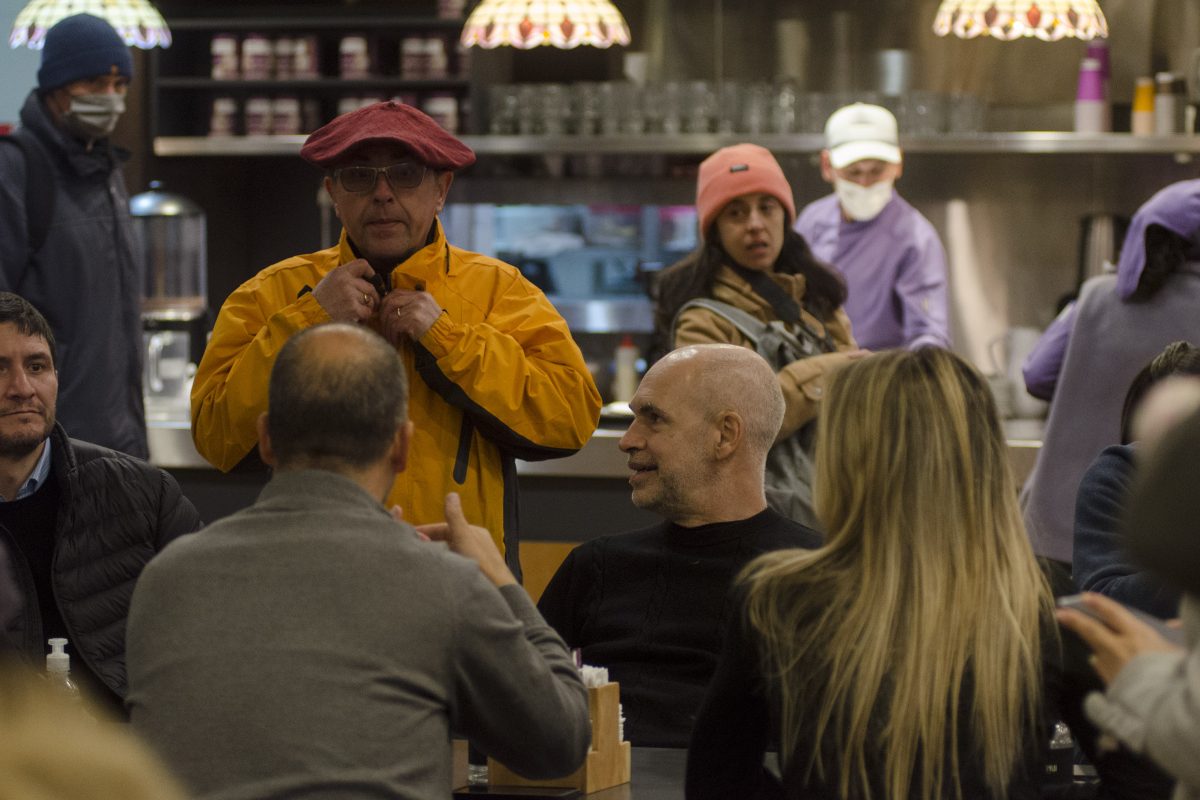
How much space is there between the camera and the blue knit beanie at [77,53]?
461 centimetres

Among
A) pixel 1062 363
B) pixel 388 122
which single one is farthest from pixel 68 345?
pixel 1062 363

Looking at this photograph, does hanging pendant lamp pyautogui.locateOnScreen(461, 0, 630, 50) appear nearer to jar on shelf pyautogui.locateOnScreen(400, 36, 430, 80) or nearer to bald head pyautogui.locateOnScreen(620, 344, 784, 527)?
jar on shelf pyautogui.locateOnScreen(400, 36, 430, 80)

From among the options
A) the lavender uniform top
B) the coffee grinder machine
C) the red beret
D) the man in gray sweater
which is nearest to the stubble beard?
the red beret

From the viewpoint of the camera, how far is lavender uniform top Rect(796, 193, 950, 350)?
5.63 meters

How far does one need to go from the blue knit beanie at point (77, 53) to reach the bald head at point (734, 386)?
7.29 ft

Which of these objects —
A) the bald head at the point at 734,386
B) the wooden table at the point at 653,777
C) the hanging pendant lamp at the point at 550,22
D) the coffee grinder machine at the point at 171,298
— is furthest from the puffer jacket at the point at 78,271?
the wooden table at the point at 653,777

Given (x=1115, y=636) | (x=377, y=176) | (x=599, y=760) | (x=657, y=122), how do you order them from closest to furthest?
(x=1115, y=636) → (x=599, y=760) → (x=377, y=176) → (x=657, y=122)

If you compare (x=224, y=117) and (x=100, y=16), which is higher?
(x=100, y=16)

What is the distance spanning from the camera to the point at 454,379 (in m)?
2.97

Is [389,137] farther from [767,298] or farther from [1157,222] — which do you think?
[1157,222]

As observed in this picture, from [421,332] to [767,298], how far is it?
1397mm

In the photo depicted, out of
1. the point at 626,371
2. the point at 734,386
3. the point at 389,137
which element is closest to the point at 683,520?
the point at 734,386

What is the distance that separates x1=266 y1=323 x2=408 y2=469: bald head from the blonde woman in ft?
1.64

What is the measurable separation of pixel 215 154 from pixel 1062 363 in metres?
4.53
